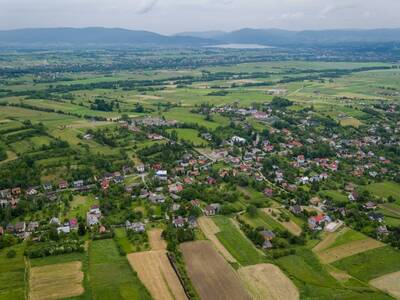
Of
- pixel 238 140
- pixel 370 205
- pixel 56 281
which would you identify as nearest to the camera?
pixel 56 281

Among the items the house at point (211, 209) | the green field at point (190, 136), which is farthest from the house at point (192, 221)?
the green field at point (190, 136)

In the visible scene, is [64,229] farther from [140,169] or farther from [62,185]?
[140,169]

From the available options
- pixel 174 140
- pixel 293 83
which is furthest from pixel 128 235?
pixel 293 83

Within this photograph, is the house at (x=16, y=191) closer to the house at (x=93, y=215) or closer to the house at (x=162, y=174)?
the house at (x=93, y=215)

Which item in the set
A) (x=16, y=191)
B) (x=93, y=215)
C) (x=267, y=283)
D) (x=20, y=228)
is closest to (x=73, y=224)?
(x=93, y=215)

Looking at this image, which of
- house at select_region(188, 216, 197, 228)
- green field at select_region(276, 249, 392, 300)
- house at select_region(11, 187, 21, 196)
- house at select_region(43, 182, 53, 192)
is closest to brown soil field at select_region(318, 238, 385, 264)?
green field at select_region(276, 249, 392, 300)

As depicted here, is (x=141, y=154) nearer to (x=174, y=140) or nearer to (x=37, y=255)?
(x=174, y=140)

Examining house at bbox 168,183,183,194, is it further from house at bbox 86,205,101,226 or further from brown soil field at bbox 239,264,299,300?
brown soil field at bbox 239,264,299,300
